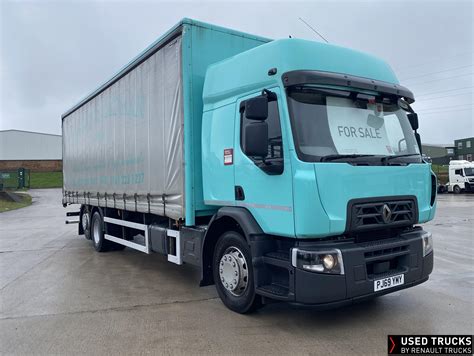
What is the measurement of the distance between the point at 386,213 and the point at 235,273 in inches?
72.2

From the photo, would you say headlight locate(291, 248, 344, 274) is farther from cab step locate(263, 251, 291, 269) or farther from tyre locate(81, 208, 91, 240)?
tyre locate(81, 208, 91, 240)

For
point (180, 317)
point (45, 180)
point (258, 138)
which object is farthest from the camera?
point (45, 180)

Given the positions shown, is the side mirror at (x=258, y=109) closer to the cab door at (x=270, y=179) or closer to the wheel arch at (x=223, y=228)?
the cab door at (x=270, y=179)

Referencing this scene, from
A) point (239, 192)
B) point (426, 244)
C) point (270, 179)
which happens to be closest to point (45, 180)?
point (239, 192)

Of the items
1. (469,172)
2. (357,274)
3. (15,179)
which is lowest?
(357,274)

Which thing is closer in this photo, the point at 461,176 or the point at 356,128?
the point at 356,128

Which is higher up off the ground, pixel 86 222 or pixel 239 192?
pixel 239 192

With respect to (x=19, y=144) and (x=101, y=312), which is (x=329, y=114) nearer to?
(x=101, y=312)

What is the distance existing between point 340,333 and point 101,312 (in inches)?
116

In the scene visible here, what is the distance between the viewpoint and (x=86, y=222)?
424 inches

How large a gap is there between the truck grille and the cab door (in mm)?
661

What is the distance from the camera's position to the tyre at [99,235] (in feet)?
30.9

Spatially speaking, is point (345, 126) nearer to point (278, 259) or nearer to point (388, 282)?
point (278, 259)

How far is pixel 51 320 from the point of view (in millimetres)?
4852
